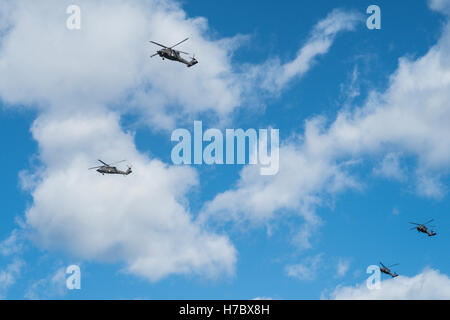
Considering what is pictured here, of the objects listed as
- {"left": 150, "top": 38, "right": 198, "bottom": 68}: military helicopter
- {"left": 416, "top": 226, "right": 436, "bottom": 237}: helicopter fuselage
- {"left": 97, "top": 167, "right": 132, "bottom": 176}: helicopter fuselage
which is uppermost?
{"left": 150, "top": 38, "right": 198, "bottom": 68}: military helicopter

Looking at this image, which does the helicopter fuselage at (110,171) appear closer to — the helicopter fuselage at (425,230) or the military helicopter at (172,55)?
the military helicopter at (172,55)

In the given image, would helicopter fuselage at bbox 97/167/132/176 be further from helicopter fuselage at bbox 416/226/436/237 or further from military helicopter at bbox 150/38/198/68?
helicopter fuselage at bbox 416/226/436/237

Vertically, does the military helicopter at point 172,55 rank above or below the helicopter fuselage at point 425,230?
above

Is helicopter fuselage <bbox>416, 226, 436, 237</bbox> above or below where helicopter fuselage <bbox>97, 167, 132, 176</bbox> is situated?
below

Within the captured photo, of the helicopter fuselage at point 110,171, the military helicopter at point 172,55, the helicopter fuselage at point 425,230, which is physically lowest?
the helicopter fuselage at point 425,230

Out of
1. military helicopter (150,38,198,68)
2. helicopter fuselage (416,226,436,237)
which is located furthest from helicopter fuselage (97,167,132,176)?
helicopter fuselage (416,226,436,237)

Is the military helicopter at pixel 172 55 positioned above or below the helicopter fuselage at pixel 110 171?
above

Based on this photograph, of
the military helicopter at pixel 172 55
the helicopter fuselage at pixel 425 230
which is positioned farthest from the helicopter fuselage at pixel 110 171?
the helicopter fuselage at pixel 425 230

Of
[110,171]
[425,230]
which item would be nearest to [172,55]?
[110,171]

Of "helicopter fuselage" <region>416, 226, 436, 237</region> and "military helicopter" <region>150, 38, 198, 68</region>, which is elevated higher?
"military helicopter" <region>150, 38, 198, 68</region>
